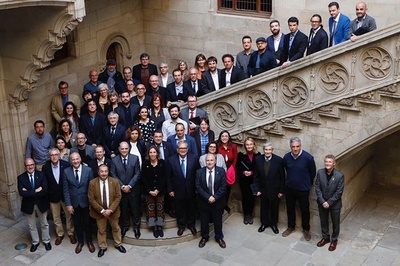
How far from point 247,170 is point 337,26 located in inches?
126

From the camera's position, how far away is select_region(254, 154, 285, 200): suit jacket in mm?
13109

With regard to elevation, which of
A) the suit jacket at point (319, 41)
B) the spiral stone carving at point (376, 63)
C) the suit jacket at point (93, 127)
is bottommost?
the suit jacket at point (93, 127)

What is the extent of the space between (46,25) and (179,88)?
9.68 feet

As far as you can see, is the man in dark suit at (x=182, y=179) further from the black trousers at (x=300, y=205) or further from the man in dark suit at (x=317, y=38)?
the man in dark suit at (x=317, y=38)

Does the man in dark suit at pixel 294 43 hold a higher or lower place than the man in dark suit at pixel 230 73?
higher

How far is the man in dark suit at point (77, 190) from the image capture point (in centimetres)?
1256

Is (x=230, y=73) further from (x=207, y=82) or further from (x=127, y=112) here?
(x=127, y=112)

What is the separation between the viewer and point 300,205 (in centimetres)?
1328

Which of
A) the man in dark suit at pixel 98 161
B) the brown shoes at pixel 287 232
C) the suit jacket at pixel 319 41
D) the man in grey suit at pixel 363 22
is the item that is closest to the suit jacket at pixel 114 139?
the man in dark suit at pixel 98 161

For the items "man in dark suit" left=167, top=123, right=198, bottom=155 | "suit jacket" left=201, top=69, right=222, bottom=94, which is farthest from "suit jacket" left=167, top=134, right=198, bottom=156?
"suit jacket" left=201, top=69, right=222, bottom=94

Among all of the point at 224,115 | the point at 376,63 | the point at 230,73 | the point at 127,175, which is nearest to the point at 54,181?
the point at 127,175

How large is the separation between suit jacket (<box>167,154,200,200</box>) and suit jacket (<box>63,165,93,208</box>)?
4.84 feet

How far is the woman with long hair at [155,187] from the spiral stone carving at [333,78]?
324 cm

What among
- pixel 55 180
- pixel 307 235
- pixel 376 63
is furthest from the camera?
pixel 307 235
